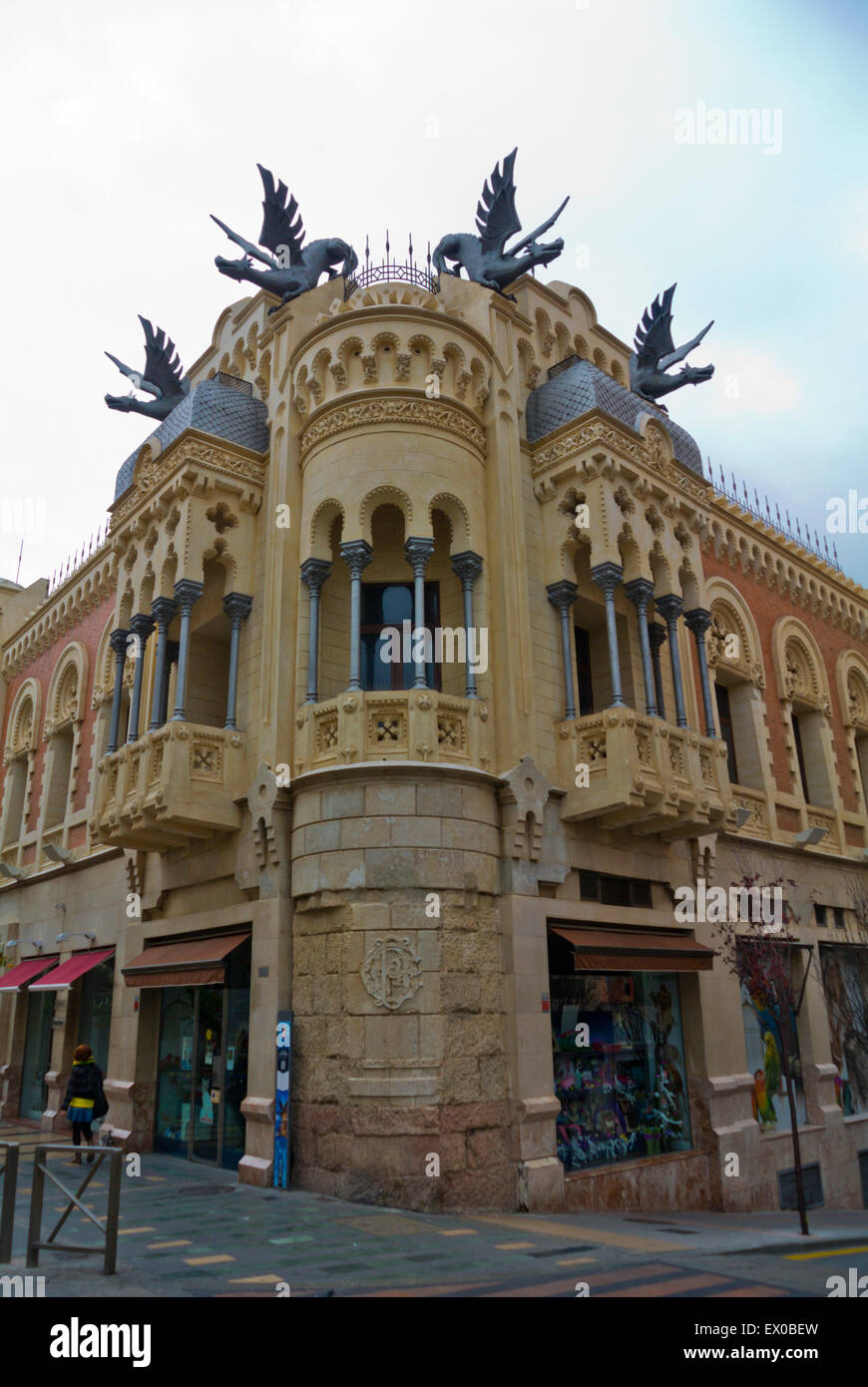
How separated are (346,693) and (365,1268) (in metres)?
7.43

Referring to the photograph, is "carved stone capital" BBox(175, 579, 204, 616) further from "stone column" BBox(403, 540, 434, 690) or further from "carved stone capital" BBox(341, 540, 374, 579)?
"stone column" BBox(403, 540, 434, 690)

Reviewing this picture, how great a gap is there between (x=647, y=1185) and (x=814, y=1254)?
5.38 metres

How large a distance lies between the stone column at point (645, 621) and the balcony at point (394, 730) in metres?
3.44

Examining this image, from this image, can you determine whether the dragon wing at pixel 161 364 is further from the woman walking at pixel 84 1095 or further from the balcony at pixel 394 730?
the woman walking at pixel 84 1095

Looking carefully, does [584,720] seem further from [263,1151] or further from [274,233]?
[274,233]

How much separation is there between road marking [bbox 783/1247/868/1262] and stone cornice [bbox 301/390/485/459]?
1188cm

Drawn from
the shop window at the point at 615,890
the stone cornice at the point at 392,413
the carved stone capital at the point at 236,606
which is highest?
the stone cornice at the point at 392,413

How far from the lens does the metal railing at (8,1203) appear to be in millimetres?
8000

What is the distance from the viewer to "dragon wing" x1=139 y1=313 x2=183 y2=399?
67.8 ft

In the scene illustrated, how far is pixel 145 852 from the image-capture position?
18.4 m

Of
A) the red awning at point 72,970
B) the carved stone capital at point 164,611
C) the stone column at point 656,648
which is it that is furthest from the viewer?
the red awning at point 72,970

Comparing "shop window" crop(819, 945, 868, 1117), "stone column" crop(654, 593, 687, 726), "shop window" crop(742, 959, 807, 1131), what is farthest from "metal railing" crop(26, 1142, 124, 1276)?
"shop window" crop(819, 945, 868, 1117)

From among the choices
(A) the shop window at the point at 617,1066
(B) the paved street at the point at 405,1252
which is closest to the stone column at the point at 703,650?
(A) the shop window at the point at 617,1066
